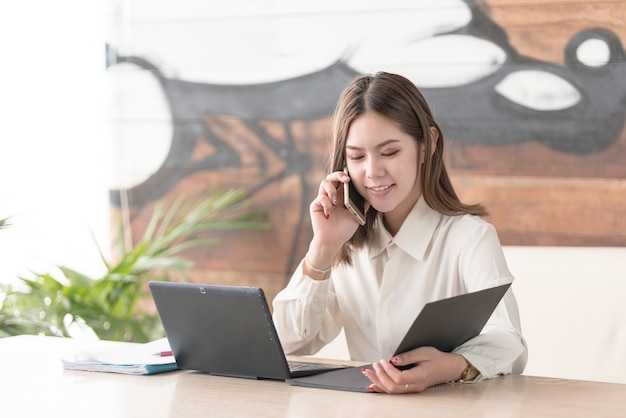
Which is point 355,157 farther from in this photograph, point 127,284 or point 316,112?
point 127,284

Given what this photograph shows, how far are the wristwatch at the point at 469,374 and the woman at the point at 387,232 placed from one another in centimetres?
27

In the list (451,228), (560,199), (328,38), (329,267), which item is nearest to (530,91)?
(560,199)

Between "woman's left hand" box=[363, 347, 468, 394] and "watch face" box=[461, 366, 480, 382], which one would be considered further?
"watch face" box=[461, 366, 480, 382]

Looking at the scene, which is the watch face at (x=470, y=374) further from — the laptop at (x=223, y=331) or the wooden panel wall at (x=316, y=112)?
the wooden panel wall at (x=316, y=112)

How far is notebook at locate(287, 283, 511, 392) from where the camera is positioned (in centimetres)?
→ 161

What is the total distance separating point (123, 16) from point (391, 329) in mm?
2237

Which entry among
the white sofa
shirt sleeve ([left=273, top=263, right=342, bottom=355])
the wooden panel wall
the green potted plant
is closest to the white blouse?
shirt sleeve ([left=273, top=263, right=342, bottom=355])

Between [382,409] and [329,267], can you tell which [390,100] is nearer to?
[329,267]

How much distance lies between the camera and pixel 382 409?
1550mm

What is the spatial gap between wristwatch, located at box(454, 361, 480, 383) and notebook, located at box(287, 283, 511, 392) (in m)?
0.05

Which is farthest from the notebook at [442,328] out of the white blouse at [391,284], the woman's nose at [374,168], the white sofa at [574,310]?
the white sofa at [574,310]

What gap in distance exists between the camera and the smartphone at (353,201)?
2.11 metres

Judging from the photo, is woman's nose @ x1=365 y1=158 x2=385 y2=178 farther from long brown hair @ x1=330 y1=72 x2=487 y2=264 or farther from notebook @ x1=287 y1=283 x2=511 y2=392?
notebook @ x1=287 y1=283 x2=511 y2=392

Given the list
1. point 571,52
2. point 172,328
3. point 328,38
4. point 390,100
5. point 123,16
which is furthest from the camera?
point 123,16
